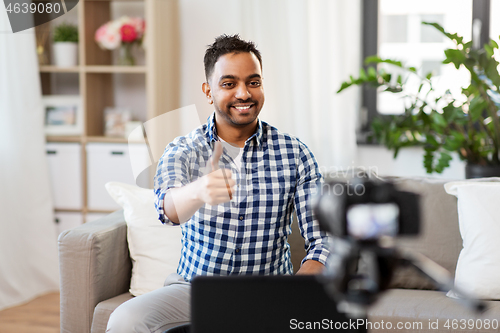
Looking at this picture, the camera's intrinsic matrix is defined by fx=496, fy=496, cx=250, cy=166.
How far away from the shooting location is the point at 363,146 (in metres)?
2.69

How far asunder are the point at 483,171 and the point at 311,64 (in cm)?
103

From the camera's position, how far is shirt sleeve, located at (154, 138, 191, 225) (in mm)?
1091

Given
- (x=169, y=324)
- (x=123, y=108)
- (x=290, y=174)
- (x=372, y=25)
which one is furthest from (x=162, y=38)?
(x=169, y=324)

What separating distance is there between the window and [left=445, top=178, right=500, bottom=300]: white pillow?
1.15m

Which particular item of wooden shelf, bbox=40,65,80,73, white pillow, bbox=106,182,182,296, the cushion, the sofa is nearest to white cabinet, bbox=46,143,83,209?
wooden shelf, bbox=40,65,80,73

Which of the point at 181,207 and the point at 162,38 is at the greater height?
the point at 162,38

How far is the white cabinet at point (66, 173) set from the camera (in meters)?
2.63

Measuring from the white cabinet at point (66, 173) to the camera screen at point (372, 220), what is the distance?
241 centimetres

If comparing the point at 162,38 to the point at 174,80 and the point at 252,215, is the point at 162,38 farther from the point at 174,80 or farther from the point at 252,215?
the point at 252,215

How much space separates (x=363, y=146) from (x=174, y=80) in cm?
111

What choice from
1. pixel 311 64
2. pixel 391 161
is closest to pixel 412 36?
pixel 311 64

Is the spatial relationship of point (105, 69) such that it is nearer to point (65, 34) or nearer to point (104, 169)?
point (65, 34)

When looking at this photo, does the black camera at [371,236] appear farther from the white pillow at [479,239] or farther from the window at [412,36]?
the window at [412,36]

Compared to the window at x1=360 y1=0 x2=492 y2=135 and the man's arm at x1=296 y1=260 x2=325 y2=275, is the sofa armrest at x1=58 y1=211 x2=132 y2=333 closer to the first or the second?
the man's arm at x1=296 y1=260 x2=325 y2=275
